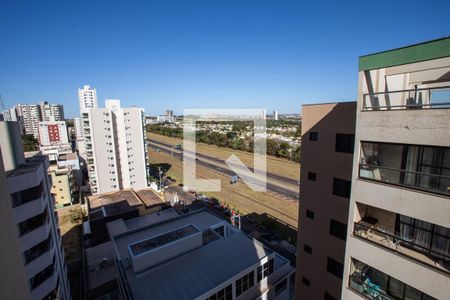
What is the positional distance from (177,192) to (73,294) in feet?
71.1

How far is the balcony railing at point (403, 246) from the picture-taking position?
16.4 ft

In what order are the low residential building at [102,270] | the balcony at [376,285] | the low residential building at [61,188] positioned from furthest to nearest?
the low residential building at [61,188] → the low residential building at [102,270] → the balcony at [376,285]

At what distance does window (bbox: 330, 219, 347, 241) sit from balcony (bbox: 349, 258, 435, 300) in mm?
2498

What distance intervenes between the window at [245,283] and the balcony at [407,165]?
29.7 feet

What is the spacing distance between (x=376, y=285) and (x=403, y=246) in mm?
1320

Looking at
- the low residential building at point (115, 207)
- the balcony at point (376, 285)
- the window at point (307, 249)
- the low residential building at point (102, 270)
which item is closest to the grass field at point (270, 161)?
the low residential building at point (115, 207)

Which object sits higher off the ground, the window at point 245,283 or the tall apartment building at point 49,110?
the tall apartment building at point 49,110

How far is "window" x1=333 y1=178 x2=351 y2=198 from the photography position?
335 inches

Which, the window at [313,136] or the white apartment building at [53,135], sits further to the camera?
the white apartment building at [53,135]

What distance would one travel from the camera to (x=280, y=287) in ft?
46.7

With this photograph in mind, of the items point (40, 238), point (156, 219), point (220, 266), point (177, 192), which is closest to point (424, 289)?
point (220, 266)

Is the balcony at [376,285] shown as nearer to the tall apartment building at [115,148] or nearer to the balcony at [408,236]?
the balcony at [408,236]

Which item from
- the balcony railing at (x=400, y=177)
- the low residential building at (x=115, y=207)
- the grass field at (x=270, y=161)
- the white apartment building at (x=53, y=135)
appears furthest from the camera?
the white apartment building at (x=53, y=135)

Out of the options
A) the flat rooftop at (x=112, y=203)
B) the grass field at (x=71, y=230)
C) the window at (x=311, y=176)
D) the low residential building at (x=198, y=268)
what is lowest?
the grass field at (x=71, y=230)
